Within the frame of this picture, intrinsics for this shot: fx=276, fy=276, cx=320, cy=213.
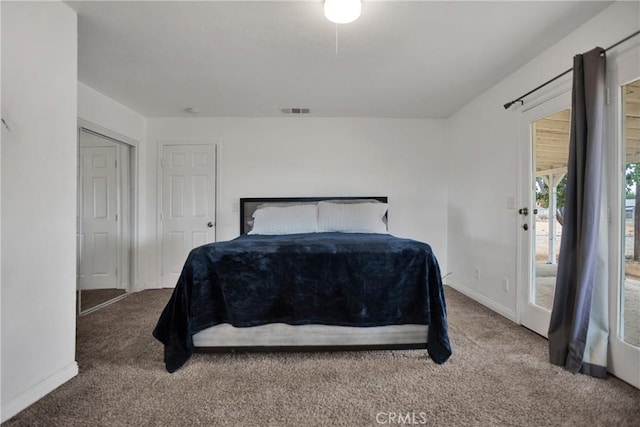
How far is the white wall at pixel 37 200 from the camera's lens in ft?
4.51

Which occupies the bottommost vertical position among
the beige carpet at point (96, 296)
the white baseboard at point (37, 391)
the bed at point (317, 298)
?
the beige carpet at point (96, 296)

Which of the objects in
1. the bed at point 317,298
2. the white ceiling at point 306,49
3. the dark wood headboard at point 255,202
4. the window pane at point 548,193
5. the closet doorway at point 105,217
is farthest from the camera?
the dark wood headboard at point 255,202

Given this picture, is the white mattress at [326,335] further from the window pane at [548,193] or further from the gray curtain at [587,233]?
the window pane at [548,193]

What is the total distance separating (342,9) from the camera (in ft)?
5.28

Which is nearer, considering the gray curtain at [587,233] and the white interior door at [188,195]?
the gray curtain at [587,233]

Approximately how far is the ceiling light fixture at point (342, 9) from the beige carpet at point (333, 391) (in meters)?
2.17

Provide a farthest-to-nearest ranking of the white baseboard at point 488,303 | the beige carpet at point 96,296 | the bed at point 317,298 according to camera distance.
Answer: the beige carpet at point 96,296 < the white baseboard at point 488,303 < the bed at point 317,298

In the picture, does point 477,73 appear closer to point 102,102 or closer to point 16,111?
point 16,111

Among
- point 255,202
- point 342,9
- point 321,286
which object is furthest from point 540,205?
point 255,202

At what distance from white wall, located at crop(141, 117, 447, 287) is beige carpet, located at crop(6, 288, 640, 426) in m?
1.89

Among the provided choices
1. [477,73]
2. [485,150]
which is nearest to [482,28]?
[477,73]

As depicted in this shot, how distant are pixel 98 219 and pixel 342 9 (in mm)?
3612

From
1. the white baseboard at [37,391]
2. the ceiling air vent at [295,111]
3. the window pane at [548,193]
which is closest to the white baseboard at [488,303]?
the window pane at [548,193]

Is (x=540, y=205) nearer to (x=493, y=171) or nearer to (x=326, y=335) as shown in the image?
(x=493, y=171)
